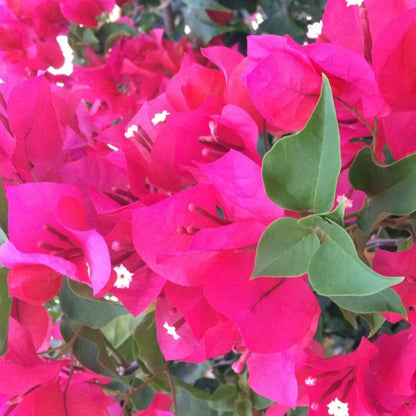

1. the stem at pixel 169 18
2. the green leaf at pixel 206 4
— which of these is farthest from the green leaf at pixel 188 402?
the stem at pixel 169 18

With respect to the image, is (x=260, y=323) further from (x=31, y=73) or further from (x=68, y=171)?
(x=31, y=73)

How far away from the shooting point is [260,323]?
16.0 inches

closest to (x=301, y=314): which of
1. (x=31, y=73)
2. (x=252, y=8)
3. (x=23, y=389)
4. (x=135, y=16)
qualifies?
(x=23, y=389)

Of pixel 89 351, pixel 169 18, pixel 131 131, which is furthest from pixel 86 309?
pixel 169 18

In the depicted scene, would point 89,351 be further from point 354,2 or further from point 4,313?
point 354,2

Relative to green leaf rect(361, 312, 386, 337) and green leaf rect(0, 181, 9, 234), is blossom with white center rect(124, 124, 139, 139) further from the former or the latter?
green leaf rect(361, 312, 386, 337)

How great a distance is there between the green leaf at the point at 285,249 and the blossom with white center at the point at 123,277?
13 centimetres

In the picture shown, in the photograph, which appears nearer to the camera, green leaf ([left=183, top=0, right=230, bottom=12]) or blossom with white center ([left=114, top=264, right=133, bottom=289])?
blossom with white center ([left=114, top=264, right=133, bottom=289])

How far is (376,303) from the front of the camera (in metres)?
0.38

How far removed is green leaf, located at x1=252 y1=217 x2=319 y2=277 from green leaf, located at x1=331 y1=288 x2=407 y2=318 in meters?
0.06

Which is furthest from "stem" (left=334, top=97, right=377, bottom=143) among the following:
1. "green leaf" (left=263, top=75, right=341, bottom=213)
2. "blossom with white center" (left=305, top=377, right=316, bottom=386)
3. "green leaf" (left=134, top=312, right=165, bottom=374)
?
"green leaf" (left=134, top=312, right=165, bottom=374)

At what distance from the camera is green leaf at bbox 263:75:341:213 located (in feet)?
1.06

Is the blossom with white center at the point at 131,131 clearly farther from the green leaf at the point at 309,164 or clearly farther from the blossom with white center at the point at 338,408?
the blossom with white center at the point at 338,408

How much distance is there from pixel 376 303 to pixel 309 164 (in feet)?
0.37
